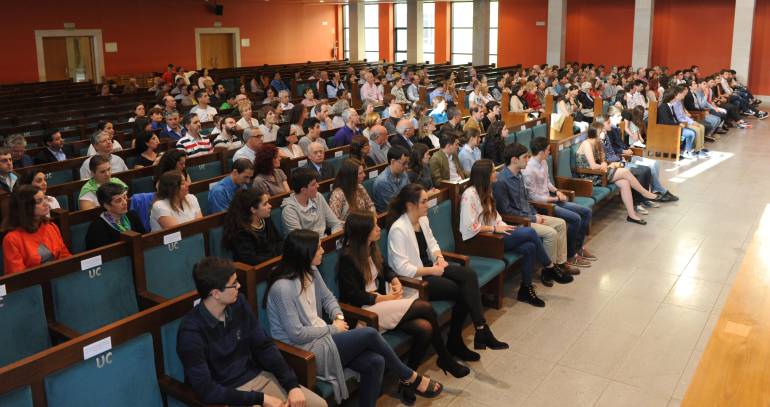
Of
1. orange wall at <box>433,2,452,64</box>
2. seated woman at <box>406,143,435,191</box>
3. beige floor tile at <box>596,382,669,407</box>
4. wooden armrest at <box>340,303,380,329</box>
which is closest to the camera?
wooden armrest at <box>340,303,380,329</box>

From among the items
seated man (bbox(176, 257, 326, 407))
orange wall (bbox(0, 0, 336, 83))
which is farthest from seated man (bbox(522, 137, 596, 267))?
orange wall (bbox(0, 0, 336, 83))

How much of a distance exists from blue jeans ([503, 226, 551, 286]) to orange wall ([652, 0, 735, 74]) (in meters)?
15.8

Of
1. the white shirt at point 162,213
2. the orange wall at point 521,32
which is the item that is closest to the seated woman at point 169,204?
the white shirt at point 162,213

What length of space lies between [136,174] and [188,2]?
50.3 ft

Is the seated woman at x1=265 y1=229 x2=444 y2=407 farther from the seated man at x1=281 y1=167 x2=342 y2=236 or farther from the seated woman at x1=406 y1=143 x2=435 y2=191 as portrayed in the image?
the seated woman at x1=406 y1=143 x2=435 y2=191

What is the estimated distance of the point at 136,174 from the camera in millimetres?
5402

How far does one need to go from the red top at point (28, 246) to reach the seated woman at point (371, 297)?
155 centimetres

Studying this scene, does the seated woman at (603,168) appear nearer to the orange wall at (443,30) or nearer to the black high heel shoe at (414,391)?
the black high heel shoe at (414,391)

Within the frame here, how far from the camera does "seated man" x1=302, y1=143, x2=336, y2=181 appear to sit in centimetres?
549

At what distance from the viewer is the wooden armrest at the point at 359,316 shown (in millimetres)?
3457

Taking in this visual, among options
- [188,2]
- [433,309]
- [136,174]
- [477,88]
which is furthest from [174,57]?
[433,309]

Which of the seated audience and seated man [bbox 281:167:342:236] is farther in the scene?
the seated audience

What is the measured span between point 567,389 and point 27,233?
297 centimetres

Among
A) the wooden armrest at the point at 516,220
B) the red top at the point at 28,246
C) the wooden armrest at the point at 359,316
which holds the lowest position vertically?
the wooden armrest at the point at 359,316
